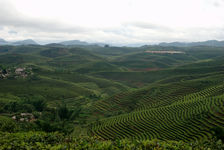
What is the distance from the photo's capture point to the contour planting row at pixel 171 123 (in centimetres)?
3609

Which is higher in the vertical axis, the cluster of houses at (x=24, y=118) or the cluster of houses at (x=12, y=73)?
the cluster of houses at (x=12, y=73)

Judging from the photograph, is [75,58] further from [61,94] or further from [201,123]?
[201,123]

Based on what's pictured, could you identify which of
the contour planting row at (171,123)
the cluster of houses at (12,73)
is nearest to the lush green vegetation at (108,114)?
the contour planting row at (171,123)

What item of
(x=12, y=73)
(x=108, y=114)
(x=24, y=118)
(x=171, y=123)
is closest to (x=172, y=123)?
(x=171, y=123)

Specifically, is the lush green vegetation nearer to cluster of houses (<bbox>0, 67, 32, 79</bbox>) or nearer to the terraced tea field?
the terraced tea field

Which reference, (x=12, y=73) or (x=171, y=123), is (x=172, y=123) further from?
(x=12, y=73)

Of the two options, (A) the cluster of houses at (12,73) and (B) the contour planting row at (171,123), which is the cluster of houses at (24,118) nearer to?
(B) the contour planting row at (171,123)

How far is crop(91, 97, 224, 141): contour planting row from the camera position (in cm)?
3609

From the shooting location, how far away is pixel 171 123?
41.1 metres

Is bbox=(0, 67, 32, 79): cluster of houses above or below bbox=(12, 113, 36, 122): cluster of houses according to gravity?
above

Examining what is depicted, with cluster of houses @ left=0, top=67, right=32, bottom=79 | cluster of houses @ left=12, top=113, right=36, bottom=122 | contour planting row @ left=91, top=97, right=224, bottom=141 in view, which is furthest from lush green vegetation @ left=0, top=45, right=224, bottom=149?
cluster of houses @ left=0, top=67, right=32, bottom=79

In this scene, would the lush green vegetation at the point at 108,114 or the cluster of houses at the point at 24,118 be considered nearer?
the lush green vegetation at the point at 108,114

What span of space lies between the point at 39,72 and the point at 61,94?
1827 inches

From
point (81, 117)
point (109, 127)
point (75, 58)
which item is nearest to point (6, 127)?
point (109, 127)
